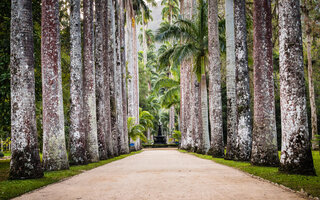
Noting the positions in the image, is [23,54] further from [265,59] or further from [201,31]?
[201,31]

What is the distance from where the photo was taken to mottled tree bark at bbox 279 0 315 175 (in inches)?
295

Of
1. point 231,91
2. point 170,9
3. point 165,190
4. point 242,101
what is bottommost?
point 165,190

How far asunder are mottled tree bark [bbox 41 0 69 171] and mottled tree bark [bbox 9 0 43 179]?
1644 millimetres

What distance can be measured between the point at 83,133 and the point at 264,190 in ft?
28.1

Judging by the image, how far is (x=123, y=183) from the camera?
7051mm

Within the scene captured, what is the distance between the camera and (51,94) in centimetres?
985

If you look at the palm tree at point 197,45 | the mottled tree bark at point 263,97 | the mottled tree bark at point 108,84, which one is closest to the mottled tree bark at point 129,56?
the palm tree at point 197,45

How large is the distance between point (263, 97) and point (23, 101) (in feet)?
24.6

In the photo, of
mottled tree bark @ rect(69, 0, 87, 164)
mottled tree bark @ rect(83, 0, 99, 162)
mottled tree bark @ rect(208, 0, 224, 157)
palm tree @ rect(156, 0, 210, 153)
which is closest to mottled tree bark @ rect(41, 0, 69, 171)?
mottled tree bark @ rect(69, 0, 87, 164)

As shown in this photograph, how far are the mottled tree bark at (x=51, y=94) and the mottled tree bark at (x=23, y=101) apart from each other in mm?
1644

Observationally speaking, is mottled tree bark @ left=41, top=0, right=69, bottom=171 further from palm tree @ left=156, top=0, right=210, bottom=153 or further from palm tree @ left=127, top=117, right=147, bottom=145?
palm tree @ left=127, top=117, right=147, bottom=145

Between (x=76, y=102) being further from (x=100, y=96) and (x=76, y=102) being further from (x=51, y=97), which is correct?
(x=100, y=96)

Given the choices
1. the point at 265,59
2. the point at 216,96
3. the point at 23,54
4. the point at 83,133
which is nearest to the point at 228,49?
the point at 216,96

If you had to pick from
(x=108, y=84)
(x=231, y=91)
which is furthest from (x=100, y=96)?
(x=231, y=91)
